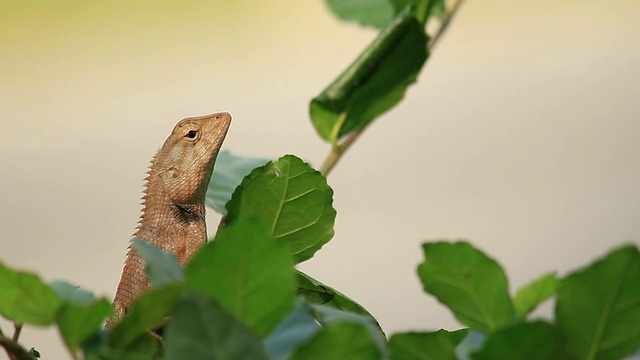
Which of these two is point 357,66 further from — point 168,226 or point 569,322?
point 168,226

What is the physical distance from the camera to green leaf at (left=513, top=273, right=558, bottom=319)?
0.89 ft

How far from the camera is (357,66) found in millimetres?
388

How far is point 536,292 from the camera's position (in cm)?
27

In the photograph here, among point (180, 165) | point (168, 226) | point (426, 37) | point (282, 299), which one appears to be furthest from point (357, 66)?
→ point (180, 165)

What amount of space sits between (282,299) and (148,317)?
0.11ft

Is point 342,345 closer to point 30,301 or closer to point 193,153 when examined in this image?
point 30,301

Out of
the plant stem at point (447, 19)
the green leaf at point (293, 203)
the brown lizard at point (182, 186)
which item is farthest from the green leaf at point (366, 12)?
the brown lizard at point (182, 186)

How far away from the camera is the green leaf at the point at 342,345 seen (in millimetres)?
177

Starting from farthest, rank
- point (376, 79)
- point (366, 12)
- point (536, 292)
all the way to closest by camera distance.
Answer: point (366, 12), point (376, 79), point (536, 292)

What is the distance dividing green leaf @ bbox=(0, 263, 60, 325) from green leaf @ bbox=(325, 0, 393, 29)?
38 cm

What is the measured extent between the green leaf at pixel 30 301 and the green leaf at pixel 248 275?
4cm

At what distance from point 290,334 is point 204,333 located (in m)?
0.03

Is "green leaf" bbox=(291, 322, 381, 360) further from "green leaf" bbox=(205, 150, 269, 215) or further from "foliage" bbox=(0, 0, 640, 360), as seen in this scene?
"green leaf" bbox=(205, 150, 269, 215)

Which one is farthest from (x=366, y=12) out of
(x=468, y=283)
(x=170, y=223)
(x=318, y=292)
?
(x=170, y=223)
